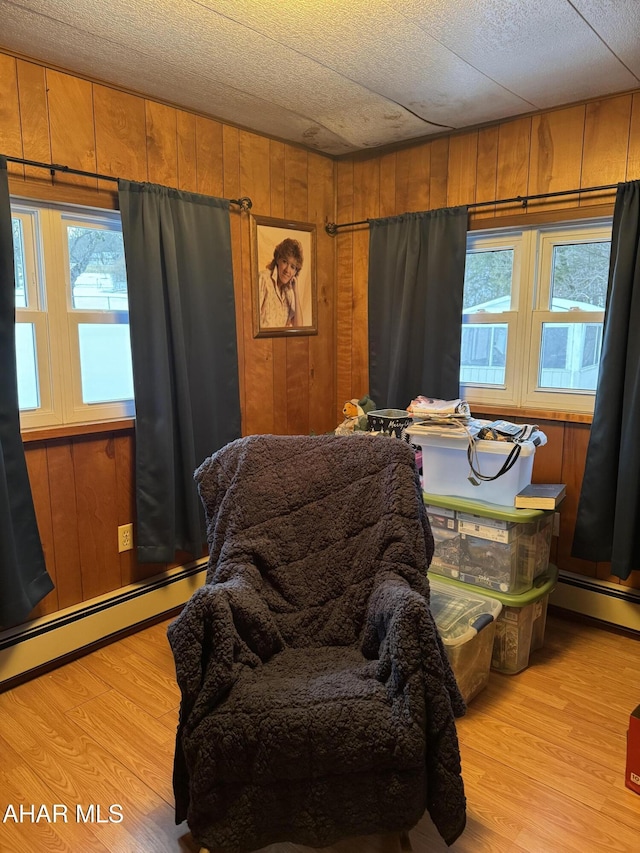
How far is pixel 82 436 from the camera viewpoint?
254cm

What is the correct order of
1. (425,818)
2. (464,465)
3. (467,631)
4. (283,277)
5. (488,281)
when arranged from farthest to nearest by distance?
(283,277)
(488,281)
(464,465)
(467,631)
(425,818)

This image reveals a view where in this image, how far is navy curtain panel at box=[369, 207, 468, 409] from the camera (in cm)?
300

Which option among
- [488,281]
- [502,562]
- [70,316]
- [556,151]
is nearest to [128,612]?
[70,316]

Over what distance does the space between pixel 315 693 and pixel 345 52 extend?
210 cm

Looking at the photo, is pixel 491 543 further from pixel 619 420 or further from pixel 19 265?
pixel 19 265

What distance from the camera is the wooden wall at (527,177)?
2.59m

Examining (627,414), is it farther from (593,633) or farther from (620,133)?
(620,133)

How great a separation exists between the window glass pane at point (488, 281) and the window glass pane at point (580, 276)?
0.23 meters

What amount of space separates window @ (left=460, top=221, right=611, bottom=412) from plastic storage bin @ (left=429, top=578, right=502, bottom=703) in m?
1.07

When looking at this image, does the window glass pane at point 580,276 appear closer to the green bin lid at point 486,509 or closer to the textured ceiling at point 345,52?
the textured ceiling at point 345,52

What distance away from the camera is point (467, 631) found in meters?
2.12

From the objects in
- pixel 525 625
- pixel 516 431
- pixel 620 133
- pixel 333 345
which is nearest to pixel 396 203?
pixel 333 345

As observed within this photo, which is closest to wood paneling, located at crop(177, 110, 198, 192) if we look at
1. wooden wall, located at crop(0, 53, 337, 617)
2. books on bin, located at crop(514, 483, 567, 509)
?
wooden wall, located at crop(0, 53, 337, 617)

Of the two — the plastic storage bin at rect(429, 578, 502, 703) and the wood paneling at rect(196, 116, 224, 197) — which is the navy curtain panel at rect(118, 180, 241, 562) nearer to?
the wood paneling at rect(196, 116, 224, 197)
